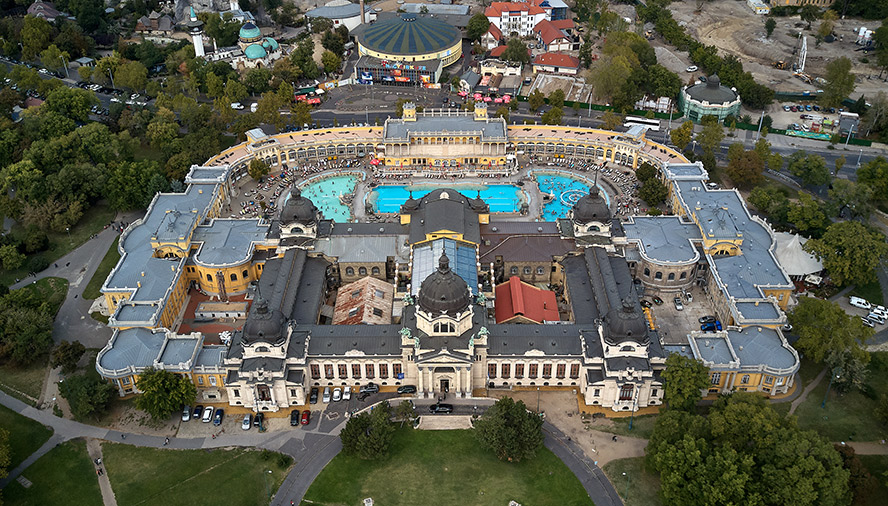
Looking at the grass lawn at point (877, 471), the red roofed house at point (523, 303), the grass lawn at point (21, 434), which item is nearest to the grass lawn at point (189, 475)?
the grass lawn at point (21, 434)

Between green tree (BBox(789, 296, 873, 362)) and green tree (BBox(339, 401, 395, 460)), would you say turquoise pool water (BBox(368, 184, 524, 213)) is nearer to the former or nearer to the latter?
green tree (BBox(789, 296, 873, 362))

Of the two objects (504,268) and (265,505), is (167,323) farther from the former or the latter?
(504,268)

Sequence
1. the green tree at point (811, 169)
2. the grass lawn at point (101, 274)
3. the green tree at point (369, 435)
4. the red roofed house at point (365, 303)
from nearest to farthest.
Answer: the green tree at point (369, 435) → the red roofed house at point (365, 303) → the grass lawn at point (101, 274) → the green tree at point (811, 169)

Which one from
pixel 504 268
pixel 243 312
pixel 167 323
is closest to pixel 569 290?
pixel 504 268

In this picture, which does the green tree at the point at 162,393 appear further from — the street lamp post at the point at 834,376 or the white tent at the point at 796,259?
the white tent at the point at 796,259


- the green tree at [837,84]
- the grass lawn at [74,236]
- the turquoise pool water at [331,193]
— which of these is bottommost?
the grass lawn at [74,236]

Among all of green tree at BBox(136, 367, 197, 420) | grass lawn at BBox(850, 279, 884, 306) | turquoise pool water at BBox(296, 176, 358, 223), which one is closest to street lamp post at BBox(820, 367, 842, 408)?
grass lawn at BBox(850, 279, 884, 306)
